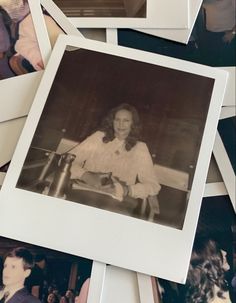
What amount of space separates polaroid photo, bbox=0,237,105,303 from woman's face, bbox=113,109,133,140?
0.50ft

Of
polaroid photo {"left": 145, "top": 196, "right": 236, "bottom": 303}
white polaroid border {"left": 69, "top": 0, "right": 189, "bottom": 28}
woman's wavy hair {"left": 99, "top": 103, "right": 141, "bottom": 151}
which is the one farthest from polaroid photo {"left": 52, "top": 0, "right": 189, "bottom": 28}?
polaroid photo {"left": 145, "top": 196, "right": 236, "bottom": 303}

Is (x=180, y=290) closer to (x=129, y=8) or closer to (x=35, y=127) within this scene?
(x=35, y=127)

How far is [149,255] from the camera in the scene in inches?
19.6

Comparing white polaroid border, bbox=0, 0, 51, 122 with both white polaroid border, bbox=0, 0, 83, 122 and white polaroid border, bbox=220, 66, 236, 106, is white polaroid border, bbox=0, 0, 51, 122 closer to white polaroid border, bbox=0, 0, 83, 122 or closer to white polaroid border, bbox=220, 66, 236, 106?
white polaroid border, bbox=0, 0, 83, 122

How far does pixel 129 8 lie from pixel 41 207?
0.29 m

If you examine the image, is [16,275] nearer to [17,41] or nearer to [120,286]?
[120,286]

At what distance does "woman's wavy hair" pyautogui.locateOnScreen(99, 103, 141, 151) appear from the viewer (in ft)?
1.75

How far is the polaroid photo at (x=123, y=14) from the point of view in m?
0.58

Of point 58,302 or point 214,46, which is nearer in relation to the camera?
point 58,302

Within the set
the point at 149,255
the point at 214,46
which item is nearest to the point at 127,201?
the point at 149,255

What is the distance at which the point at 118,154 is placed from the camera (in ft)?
1.73

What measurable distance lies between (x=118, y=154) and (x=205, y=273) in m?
0.17

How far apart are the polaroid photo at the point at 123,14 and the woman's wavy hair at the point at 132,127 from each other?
0.12 meters

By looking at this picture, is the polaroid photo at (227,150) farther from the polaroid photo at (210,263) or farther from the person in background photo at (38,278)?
the person in background photo at (38,278)
